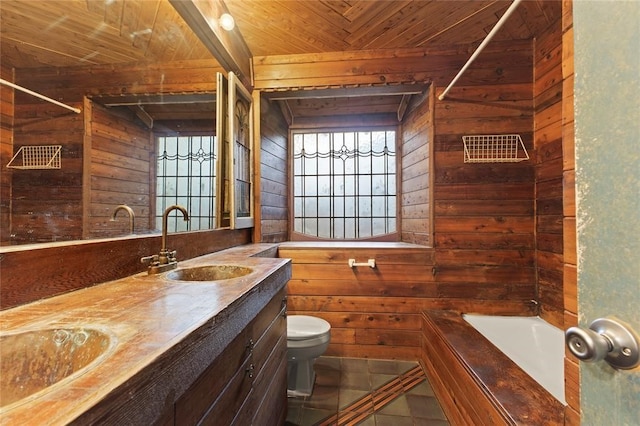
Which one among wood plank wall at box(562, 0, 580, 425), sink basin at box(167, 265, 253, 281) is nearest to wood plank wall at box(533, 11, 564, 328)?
wood plank wall at box(562, 0, 580, 425)

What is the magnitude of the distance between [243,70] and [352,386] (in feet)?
8.40

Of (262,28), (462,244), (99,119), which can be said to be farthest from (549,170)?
(99,119)

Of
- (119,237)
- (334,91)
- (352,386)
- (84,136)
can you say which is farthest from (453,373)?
(334,91)

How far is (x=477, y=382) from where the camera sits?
1293mm

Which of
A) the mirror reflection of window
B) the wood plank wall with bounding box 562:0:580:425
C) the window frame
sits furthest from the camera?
the window frame

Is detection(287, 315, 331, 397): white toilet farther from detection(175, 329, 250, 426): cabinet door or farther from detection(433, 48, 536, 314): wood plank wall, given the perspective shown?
detection(433, 48, 536, 314): wood plank wall

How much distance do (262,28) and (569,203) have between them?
2.25m

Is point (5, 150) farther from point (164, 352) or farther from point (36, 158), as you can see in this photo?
point (164, 352)

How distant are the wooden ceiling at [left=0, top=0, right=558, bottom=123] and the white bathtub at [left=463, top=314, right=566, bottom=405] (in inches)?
85.8

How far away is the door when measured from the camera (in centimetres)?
40

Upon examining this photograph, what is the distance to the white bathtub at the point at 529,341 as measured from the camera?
1684mm

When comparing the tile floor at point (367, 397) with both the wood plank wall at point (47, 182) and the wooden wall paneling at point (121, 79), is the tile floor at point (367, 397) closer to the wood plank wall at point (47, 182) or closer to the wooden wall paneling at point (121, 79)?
the wood plank wall at point (47, 182)

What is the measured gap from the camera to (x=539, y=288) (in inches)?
84.4

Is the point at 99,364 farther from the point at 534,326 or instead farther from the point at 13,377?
the point at 534,326
